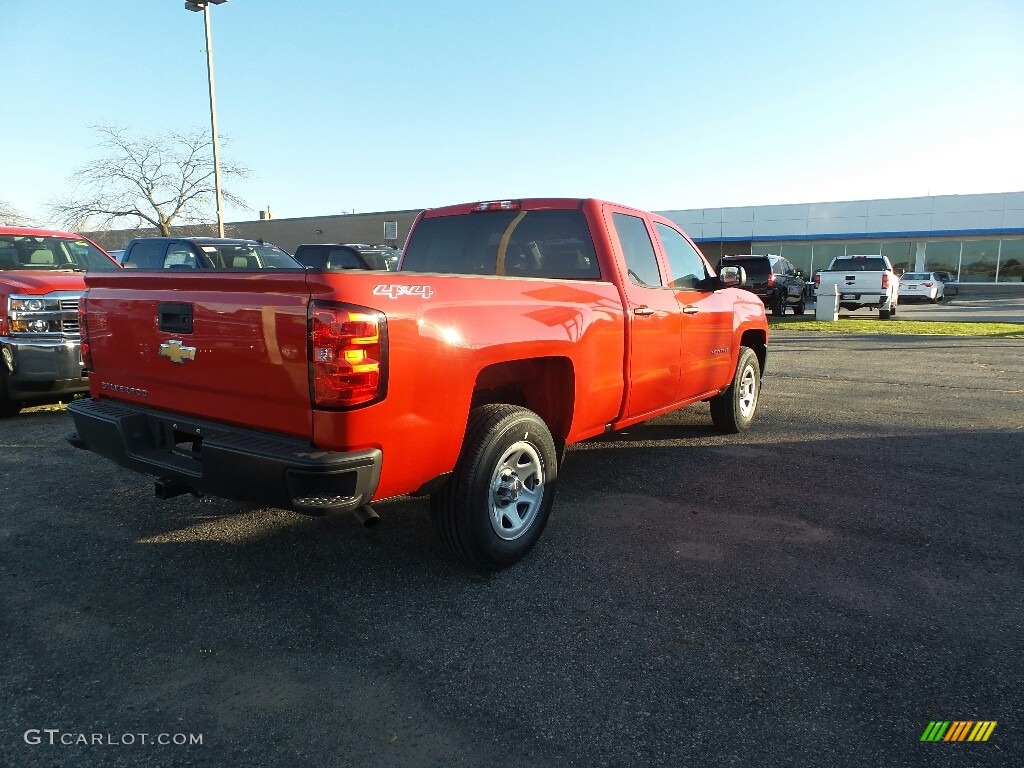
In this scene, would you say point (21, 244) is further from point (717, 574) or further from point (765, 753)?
point (765, 753)

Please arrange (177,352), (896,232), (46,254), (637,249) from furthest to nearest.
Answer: (896,232)
(46,254)
(637,249)
(177,352)

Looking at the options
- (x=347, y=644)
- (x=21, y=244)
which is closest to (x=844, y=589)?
(x=347, y=644)

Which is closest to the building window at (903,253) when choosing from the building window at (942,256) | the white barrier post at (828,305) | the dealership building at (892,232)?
the dealership building at (892,232)

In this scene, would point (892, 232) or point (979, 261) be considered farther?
point (979, 261)

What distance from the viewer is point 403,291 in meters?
2.83

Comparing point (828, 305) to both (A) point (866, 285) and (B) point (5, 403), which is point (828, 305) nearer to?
(A) point (866, 285)

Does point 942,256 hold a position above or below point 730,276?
above

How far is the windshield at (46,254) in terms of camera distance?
773 cm

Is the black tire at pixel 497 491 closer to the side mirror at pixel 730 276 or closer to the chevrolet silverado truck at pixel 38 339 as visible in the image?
the side mirror at pixel 730 276

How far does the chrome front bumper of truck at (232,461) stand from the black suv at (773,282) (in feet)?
58.2

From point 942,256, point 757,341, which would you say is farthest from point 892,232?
point 757,341

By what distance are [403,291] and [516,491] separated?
4.28 feet

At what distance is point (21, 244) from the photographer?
786 centimetres

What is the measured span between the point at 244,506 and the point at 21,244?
572 centimetres
